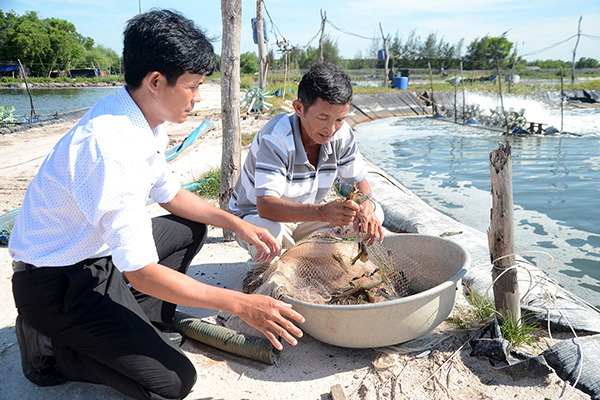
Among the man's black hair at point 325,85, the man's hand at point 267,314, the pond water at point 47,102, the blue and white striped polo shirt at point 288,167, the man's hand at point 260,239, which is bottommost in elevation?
the man's hand at point 267,314

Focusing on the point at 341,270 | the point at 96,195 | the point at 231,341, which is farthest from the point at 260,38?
the point at 96,195

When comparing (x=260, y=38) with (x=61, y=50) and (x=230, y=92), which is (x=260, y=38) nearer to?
(x=230, y=92)

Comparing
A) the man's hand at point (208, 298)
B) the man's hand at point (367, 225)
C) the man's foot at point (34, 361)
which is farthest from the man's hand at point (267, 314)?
the man's foot at point (34, 361)

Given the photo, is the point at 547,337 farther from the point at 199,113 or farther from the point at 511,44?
the point at 511,44

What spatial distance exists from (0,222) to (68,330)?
2.86 m

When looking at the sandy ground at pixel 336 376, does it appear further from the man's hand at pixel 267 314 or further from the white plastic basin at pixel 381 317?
the man's hand at pixel 267 314

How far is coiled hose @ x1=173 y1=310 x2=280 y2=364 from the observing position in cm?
196

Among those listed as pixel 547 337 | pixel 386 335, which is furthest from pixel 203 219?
pixel 547 337

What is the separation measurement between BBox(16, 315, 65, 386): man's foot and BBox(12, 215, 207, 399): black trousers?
0.08 m

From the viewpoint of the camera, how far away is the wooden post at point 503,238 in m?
1.94

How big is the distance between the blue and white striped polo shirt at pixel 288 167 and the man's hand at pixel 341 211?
38cm

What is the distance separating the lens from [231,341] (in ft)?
6.55

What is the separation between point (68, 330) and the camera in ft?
4.99

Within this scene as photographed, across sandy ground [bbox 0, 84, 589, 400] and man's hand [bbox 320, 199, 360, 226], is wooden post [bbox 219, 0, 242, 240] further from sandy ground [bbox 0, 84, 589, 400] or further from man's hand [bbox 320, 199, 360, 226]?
man's hand [bbox 320, 199, 360, 226]
